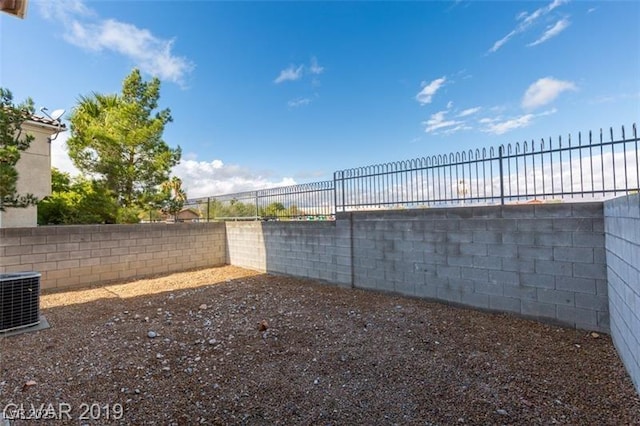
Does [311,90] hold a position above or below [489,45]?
above

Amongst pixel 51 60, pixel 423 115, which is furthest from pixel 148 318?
pixel 423 115

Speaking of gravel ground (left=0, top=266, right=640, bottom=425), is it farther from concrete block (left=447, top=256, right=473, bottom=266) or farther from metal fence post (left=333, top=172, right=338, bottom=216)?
metal fence post (left=333, top=172, right=338, bottom=216)

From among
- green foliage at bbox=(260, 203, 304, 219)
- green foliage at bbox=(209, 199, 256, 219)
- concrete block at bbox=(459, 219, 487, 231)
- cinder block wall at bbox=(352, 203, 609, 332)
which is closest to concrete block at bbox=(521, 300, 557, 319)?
cinder block wall at bbox=(352, 203, 609, 332)

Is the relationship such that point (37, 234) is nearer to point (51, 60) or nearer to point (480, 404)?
point (51, 60)

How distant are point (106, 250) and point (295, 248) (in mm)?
4331

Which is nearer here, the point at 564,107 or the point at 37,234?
the point at 564,107

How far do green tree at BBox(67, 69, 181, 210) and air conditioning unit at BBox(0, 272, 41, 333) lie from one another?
6042 millimetres

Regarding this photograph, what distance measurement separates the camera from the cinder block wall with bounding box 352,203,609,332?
128 inches

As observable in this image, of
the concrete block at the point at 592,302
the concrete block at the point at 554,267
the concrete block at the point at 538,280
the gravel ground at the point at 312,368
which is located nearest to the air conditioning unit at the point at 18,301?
the gravel ground at the point at 312,368

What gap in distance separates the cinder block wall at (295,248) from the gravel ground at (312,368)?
152 cm

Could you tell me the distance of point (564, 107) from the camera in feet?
Answer: 14.6

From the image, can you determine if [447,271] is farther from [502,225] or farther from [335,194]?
[335,194]

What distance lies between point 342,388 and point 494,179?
3.49m

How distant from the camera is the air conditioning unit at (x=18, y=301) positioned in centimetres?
359
